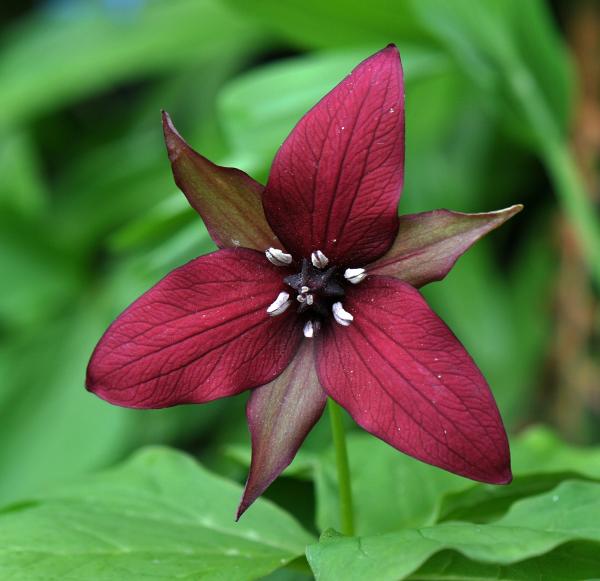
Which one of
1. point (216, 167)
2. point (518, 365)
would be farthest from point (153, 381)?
point (518, 365)

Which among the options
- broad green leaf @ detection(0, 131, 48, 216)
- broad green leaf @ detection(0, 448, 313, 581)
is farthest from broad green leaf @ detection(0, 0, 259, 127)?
broad green leaf @ detection(0, 448, 313, 581)

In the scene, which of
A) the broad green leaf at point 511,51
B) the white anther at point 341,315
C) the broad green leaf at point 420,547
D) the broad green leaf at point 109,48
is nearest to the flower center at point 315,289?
the white anther at point 341,315

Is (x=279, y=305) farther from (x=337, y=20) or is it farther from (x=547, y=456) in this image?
(x=337, y=20)

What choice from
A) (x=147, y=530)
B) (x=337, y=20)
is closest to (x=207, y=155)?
(x=337, y=20)

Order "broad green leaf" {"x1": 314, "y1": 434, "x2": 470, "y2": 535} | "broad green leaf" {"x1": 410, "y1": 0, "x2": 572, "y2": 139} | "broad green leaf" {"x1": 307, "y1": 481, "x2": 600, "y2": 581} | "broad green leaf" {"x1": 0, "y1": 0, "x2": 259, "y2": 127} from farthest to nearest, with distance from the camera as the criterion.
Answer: "broad green leaf" {"x1": 0, "y1": 0, "x2": 259, "y2": 127} < "broad green leaf" {"x1": 410, "y1": 0, "x2": 572, "y2": 139} < "broad green leaf" {"x1": 314, "y1": 434, "x2": 470, "y2": 535} < "broad green leaf" {"x1": 307, "y1": 481, "x2": 600, "y2": 581}

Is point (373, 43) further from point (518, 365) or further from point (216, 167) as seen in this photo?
point (216, 167)

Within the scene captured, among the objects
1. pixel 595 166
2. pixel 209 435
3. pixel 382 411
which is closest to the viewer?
pixel 382 411

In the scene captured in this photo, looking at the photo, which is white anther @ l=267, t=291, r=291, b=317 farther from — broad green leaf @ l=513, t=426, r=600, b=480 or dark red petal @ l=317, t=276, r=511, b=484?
broad green leaf @ l=513, t=426, r=600, b=480
